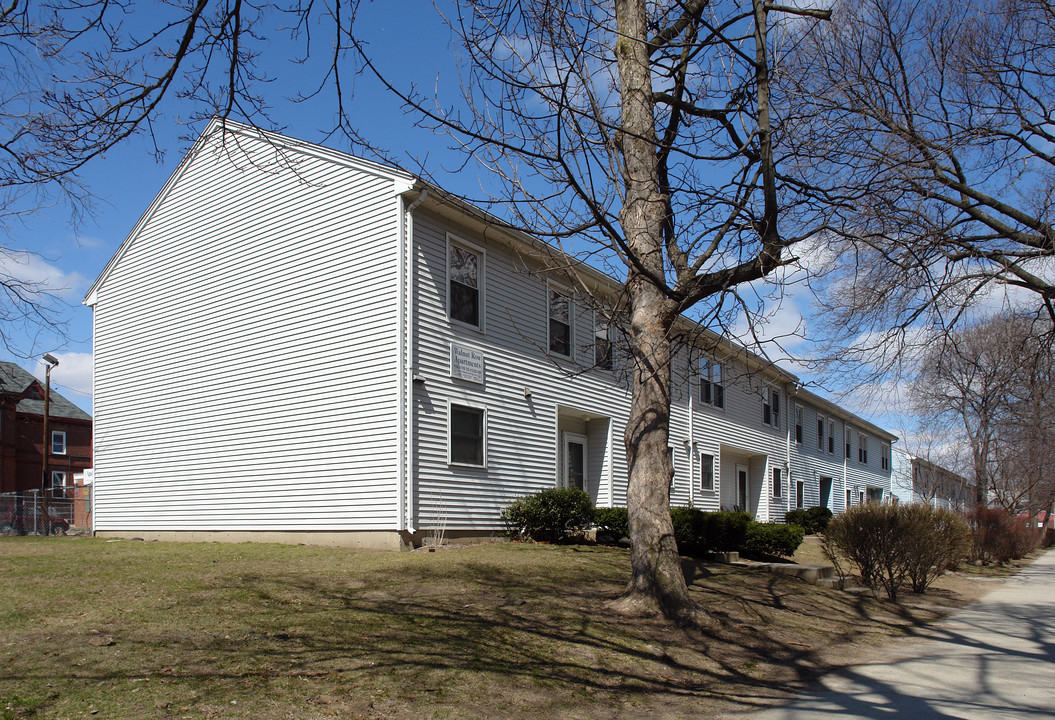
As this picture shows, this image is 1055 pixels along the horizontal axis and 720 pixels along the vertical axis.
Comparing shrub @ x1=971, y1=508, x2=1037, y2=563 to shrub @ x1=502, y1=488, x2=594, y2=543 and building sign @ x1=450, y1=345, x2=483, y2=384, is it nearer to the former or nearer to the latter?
shrub @ x1=502, y1=488, x2=594, y2=543

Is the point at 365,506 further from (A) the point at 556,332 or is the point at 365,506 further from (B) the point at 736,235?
(B) the point at 736,235

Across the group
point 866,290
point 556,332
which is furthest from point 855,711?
point 556,332

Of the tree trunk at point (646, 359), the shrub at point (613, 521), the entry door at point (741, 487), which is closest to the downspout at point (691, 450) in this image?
the entry door at point (741, 487)

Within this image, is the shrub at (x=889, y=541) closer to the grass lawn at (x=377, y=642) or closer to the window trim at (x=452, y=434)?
the grass lawn at (x=377, y=642)

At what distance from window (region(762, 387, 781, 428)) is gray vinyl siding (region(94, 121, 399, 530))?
2080 centimetres

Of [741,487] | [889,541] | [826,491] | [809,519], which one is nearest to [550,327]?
[889,541]

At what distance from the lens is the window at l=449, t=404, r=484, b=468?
15094 millimetres

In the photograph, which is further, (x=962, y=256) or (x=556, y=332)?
(x=556, y=332)

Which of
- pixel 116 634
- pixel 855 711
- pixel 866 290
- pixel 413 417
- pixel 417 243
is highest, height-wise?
pixel 417 243

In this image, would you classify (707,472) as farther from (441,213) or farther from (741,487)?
(441,213)

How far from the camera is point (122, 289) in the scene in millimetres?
19734

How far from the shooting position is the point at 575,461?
19.8m

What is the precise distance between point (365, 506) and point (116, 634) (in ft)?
24.9

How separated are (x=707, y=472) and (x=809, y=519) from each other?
23.5 feet
